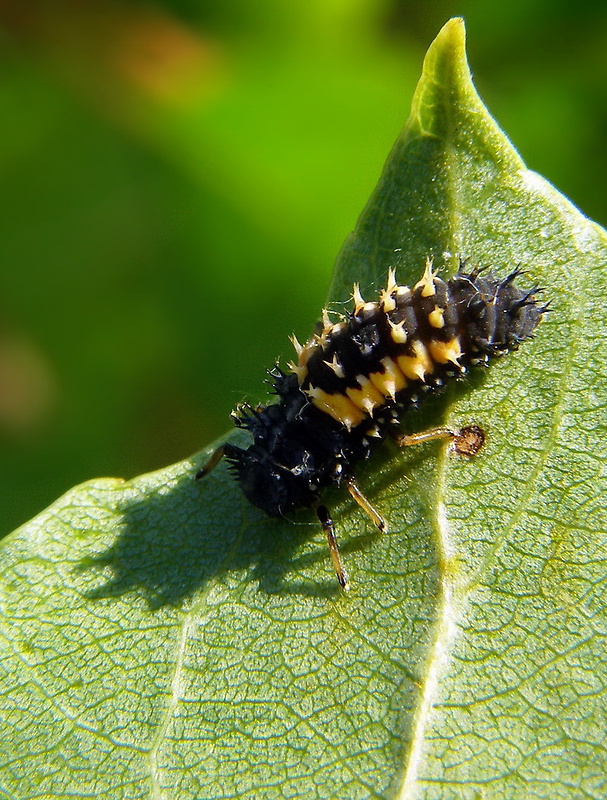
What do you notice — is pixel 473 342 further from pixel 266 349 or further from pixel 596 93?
pixel 596 93

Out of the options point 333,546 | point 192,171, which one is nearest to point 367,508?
point 333,546

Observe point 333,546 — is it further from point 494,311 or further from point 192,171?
point 192,171

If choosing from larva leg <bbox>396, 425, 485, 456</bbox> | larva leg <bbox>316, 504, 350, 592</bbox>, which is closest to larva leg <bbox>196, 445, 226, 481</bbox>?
larva leg <bbox>316, 504, 350, 592</bbox>

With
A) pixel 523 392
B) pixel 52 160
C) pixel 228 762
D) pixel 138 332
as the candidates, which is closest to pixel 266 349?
pixel 138 332

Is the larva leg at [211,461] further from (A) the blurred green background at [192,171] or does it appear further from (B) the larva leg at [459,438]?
(A) the blurred green background at [192,171]

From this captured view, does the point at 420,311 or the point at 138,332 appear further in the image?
the point at 138,332

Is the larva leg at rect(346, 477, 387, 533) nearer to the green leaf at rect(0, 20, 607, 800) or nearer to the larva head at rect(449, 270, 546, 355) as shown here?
the green leaf at rect(0, 20, 607, 800)

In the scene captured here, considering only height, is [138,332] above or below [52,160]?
below
